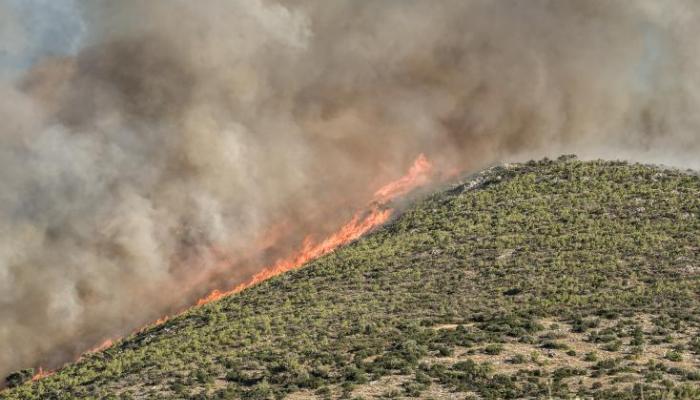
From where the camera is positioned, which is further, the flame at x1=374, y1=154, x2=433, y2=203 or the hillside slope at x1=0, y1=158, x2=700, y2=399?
the flame at x1=374, y1=154, x2=433, y2=203

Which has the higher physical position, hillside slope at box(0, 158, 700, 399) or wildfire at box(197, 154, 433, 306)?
wildfire at box(197, 154, 433, 306)

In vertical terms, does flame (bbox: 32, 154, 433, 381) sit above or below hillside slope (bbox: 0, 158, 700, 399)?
above

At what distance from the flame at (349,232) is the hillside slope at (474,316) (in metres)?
3.95

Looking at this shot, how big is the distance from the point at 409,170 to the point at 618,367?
5950cm

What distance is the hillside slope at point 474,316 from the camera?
3394 cm

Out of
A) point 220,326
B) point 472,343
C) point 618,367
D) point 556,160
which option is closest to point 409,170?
point 556,160

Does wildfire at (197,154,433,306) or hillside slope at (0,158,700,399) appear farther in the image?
wildfire at (197,154,433,306)

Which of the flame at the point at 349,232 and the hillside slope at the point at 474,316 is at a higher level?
the flame at the point at 349,232

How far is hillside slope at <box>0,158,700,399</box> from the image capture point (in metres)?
33.9

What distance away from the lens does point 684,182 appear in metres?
74.2

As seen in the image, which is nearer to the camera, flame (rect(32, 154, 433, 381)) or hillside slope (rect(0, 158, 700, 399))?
hillside slope (rect(0, 158, 700, 399))

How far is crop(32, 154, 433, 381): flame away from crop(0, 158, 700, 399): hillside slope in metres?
3.95

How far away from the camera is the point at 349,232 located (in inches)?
3120

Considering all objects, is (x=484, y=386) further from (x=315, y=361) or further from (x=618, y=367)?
(x=315, y=361)
